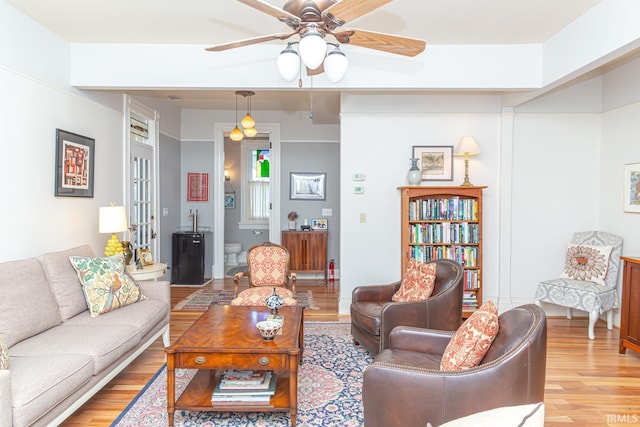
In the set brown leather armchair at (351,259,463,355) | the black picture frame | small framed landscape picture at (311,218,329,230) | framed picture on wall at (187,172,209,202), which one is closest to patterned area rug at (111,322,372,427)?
brown leather armchair at (351,259,463,355)

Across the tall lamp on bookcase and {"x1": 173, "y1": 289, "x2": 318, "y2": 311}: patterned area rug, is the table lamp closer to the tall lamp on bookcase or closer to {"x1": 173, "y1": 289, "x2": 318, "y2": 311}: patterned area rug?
{"x1": 173, "y1": 289, "x2": 318, "y2": 311}: patterned area rug

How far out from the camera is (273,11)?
1.86 metres

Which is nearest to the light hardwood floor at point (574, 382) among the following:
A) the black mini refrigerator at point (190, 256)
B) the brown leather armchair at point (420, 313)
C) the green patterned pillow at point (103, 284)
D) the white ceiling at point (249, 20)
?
the green patterned pillow at point (103, 284)

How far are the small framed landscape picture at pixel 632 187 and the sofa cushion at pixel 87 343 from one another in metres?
4.66

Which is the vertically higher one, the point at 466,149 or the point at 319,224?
the point at 466,149

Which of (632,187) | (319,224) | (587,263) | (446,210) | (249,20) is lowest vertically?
(587,263)

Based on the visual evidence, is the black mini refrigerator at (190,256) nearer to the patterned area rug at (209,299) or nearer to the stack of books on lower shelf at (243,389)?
the patterned area rug at (209,299)

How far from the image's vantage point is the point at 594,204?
4516 mm

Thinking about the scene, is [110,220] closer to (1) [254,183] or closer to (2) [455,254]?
(2) [455,254]

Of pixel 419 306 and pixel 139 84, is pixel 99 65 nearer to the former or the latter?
pixel 139 84

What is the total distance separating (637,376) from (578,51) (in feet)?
8.42

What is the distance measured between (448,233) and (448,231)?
2 centimetres

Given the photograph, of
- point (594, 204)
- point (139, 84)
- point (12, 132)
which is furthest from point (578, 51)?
point (12, 132)

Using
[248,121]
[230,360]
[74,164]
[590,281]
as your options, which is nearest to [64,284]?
[74,164]
